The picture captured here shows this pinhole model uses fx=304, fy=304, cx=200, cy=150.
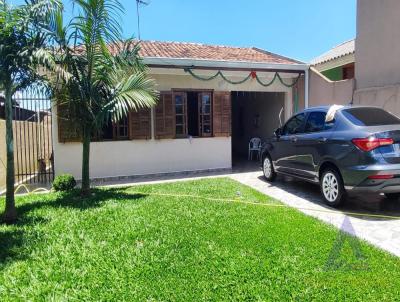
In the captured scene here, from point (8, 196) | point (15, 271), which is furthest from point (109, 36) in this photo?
point (15, 271)

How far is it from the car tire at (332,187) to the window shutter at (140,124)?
17.3 ft

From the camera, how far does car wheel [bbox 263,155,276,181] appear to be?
8.16m

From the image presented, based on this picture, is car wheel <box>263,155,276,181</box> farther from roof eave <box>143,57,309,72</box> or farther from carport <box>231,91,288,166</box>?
carport <box>231,91,288,166</box>

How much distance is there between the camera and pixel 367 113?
5.83 meters

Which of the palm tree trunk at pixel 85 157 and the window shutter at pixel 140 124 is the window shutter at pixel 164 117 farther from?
the palm tree trunk at pixel 85 157

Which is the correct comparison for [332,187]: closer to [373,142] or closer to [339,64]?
[373,142]

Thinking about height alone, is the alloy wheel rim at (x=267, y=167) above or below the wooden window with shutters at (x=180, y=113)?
below

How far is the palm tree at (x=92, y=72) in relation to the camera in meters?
5.96

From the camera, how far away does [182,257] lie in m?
3.60

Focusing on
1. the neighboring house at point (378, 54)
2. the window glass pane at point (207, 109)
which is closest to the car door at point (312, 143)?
the neighboring house at point (378, 54)

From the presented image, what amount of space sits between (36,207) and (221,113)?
6202 millimetres

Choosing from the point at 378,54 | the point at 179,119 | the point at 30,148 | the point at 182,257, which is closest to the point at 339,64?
the point at 378,54

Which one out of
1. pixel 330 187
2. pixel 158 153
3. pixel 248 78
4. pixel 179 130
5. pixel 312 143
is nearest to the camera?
pixel 330 187

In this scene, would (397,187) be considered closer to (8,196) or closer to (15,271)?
(15,271)
